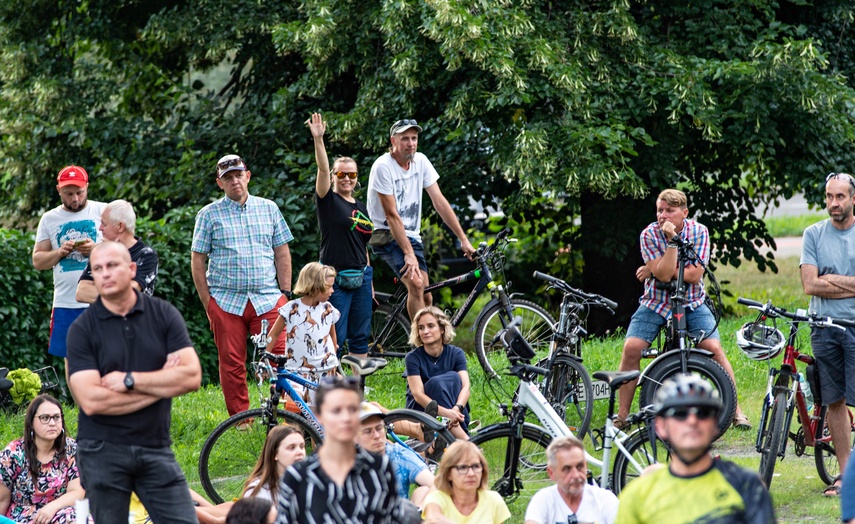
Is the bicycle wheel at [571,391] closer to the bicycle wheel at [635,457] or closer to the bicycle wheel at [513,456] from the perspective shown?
the bicycle wheel at [513,456]

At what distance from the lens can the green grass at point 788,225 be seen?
2852cm

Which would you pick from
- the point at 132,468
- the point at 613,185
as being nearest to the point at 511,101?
the point at 613,185

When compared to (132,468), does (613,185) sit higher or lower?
higher

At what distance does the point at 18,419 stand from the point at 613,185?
18.4ft

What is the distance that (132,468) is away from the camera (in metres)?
4.73

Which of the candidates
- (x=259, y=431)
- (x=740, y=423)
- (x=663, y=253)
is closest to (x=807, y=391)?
(x=740, y=423)

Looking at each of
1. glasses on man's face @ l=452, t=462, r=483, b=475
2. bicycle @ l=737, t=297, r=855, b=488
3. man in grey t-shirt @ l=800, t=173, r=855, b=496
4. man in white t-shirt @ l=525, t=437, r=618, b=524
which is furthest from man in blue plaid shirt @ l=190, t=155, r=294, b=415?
man in grey t-shirt @ l=800, t=173, r=855, b=496

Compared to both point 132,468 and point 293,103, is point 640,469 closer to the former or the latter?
point 132,468

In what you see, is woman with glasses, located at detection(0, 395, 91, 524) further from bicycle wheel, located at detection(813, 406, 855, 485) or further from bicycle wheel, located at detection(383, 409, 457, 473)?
bicycle wheel, located at detection(813, 406, 855, 485)

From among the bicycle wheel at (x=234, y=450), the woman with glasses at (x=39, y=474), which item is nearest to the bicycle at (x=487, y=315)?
the bicycle wheel at (x=234, y=450)

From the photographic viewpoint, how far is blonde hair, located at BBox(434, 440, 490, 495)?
19.1 feet

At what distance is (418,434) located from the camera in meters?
7.04

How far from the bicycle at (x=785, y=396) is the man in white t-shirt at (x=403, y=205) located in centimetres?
287

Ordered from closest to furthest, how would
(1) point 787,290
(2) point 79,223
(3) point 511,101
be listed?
(2) point 79,223, (3) point 511,101, (1) point 787,290
